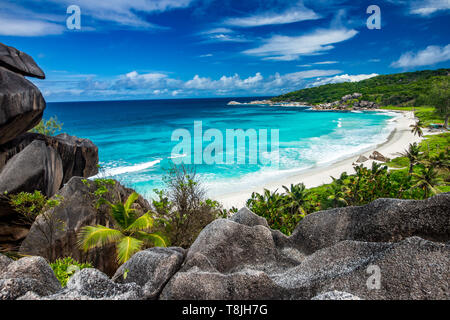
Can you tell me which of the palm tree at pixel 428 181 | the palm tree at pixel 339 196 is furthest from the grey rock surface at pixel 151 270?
the palm tree at pixel 428 181

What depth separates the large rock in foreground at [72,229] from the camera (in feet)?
34.6

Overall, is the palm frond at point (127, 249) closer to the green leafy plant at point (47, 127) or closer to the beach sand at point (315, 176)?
the beach sand at point (315, 176)

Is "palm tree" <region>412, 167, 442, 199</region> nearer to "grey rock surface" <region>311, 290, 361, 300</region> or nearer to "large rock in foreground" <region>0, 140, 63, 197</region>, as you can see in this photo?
"grey rock surface" <region>311, 290, 361, 300</region>

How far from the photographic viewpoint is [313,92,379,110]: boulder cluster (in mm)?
127844

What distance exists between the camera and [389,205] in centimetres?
587

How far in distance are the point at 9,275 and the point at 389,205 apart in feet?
25.1

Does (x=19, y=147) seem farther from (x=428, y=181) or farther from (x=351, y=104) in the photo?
(x=351, y=104)

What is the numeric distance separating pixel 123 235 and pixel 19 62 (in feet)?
38.5

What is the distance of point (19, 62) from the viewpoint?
46.2ft

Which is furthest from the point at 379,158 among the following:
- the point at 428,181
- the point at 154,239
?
the point at 154,239

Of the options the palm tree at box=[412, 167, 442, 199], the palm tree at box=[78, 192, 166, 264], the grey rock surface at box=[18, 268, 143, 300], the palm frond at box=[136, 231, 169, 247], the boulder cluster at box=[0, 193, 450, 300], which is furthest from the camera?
the palm tree at box=[412, 167, 442, 199]

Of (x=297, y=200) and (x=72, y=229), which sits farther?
(x=297, y=200)

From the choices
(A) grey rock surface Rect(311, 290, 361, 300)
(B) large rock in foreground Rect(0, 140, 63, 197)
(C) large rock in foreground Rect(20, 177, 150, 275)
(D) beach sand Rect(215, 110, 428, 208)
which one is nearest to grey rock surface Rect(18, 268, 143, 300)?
(A) grey rock surface Rect(311, 290, 361, 300)

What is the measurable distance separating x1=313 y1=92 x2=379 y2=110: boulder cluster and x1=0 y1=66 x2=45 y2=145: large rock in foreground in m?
140
